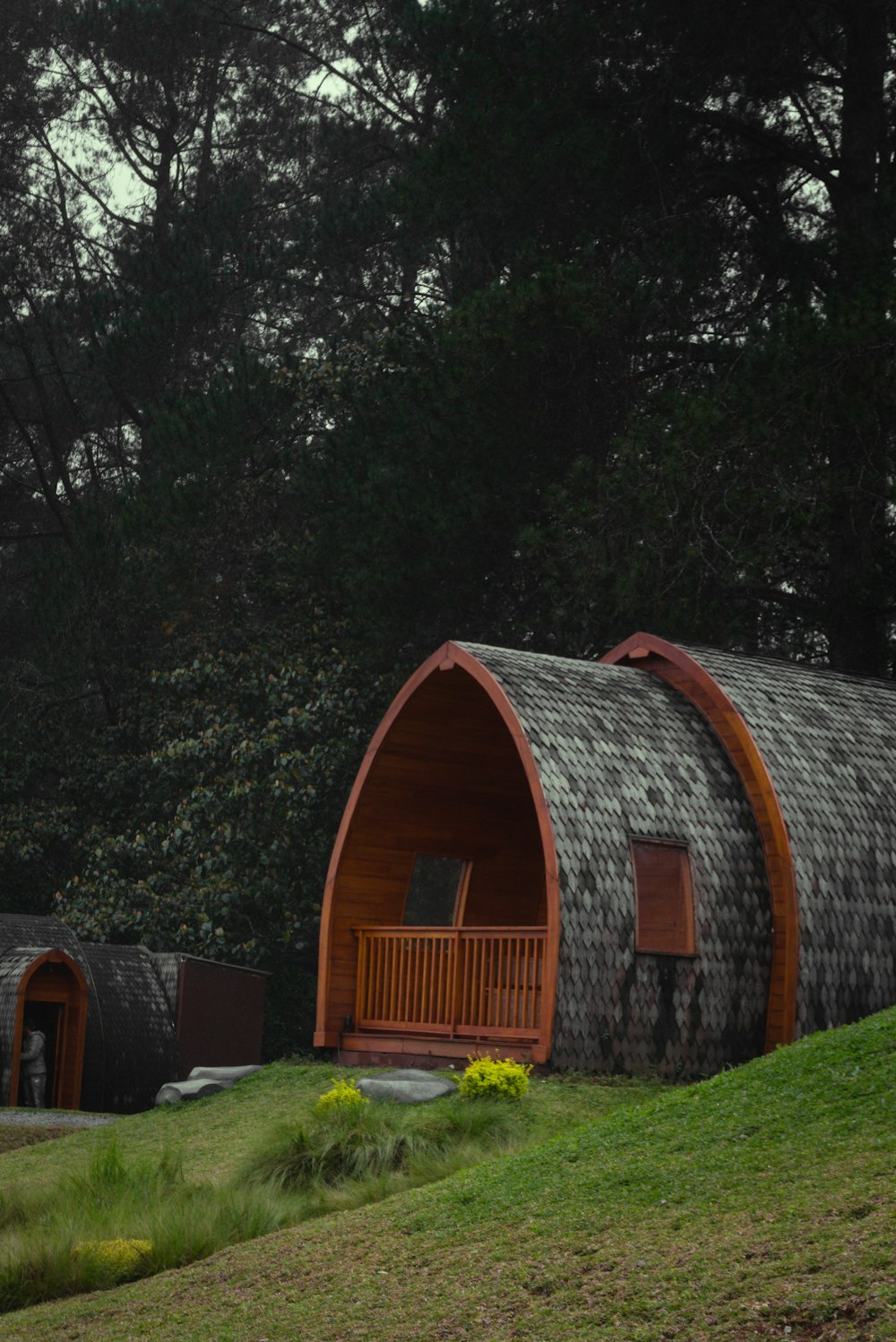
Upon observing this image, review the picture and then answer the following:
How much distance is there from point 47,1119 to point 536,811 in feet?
23.0

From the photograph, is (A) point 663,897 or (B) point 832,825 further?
(B) point 832,825

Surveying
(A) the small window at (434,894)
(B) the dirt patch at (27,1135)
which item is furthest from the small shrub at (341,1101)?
(A) the small window at (434,894)

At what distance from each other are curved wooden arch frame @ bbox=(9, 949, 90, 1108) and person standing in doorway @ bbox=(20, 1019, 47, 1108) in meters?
0.22

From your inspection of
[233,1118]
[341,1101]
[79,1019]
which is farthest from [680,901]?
[79,1019]

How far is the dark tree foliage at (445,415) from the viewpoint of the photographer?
22234 mm

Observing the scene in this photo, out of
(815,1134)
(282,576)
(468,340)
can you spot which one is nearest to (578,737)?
(815,1134)

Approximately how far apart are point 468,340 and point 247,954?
9756 millimetres

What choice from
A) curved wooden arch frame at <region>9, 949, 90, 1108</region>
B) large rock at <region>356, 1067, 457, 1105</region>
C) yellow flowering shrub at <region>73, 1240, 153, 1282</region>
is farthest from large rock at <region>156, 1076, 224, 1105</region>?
yellow flowering shrub at <region>73, 1240, 153, 1282</region>

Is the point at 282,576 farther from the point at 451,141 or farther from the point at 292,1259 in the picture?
the point at 292,1259

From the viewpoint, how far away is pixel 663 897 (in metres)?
14.9

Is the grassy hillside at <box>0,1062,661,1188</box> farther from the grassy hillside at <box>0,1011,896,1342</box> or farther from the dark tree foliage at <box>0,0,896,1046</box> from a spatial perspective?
the dark tree foliage at <box>0,0,896,1046</box>

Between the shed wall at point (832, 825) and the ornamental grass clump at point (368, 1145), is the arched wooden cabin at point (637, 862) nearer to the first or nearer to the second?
the shed wall at point (832, 825)

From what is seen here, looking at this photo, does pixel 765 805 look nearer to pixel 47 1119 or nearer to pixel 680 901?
pixel 680 901

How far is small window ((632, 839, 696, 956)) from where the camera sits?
14.8 m
